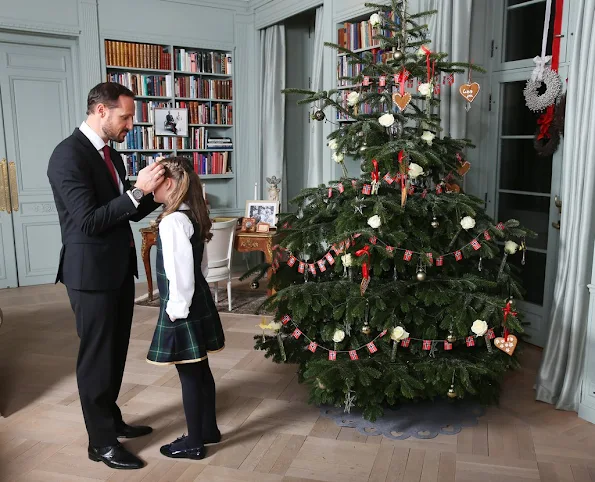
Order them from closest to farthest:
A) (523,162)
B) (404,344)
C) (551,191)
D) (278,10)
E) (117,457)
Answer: (117,457), (404,344), (551,191), (523,162), (278,10)

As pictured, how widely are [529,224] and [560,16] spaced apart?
1.43m

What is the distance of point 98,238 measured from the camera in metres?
2.37

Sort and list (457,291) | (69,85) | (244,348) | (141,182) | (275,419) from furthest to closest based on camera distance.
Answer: (69,85), (244,348), (275,419), (457,291), (141,182)

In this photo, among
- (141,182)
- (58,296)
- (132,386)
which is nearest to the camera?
(141,182)

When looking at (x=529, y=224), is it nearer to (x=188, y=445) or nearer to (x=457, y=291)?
(x=457, y=291)

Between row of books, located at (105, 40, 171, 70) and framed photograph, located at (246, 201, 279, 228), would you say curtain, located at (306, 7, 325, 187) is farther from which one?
row of books, located at (105, 40, 171, 70)

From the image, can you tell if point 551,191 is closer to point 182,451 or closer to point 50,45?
point 182,451

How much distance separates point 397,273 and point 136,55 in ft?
14.3

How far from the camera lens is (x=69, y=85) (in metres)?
Answer: 5.96

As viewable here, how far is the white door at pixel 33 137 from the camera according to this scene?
226 inches

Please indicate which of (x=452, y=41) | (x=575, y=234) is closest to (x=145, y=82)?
(x=452, y=41)

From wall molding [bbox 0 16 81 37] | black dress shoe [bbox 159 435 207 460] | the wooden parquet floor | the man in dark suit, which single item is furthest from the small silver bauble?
wall molding [bbox 0 16 81 37]

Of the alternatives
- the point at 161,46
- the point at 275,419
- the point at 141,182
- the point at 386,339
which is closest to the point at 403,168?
the point at 386,339

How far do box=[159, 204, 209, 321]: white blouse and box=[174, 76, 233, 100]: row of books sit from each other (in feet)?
14.0
